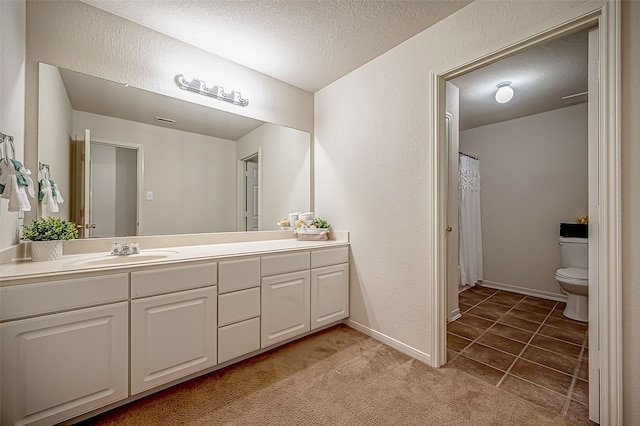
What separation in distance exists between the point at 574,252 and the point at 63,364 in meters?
4.40

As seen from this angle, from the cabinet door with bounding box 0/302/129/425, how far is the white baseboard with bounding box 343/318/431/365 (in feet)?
5.57

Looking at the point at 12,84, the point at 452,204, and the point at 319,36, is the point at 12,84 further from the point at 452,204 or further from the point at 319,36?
the point at 452,204

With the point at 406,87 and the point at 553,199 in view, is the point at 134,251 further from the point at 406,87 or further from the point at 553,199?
the point at 553,199

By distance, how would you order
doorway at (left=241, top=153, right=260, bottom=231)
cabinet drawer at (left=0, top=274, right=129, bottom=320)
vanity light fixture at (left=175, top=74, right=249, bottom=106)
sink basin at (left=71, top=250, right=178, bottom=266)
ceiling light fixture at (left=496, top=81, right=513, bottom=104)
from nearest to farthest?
cabinet drawer at (left=0, top=274, right=129, bottom=320) < sink basin at (left=71, top=250, right=178, bottom=266) < vanity light fixture at (left=175, top=74, right=249, bottom=106) < doorway at (left=241, top=153, right=260, bottom=231) < ceiling light fixture at (left=496, top=81, right=513, bottom=104)

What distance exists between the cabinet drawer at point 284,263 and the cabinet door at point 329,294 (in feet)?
0.45

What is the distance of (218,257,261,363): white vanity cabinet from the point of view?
174 centimetres

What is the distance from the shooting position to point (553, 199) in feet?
11.0

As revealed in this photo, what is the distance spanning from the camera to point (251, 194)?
2584mm

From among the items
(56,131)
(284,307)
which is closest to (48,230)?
(56,131)

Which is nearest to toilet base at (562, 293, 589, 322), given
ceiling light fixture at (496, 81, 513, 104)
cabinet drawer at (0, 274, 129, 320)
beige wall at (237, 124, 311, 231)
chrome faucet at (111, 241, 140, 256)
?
ceiling light fixture at (496, 81, 513, 104)

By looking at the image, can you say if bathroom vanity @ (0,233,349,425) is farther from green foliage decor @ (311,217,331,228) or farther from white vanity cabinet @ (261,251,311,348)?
green foliage decor @ (311,217,331,228)

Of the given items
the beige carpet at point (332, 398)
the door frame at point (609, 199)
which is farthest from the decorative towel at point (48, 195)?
the door frame at point (609, 199)

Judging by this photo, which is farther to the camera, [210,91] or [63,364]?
[210,91]

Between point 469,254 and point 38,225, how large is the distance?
4.12m
